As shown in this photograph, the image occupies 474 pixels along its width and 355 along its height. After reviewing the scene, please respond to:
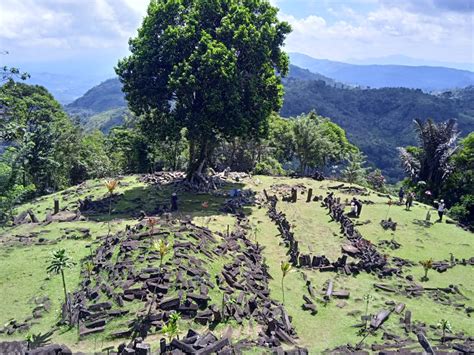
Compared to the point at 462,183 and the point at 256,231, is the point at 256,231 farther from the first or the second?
the point at 462,183

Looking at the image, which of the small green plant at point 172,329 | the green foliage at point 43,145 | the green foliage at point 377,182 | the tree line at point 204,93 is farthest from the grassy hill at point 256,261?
the green foliage at point 377,182

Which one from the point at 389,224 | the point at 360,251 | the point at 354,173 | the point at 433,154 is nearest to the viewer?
the point at 360,251

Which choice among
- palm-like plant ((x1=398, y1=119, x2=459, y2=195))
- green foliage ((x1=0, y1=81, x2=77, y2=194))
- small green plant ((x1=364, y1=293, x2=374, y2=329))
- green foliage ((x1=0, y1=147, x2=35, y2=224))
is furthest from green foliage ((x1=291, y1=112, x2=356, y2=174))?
green foliage ((x1=0, y1=147, x2=35, y2=224))

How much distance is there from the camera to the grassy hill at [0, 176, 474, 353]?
55.5 feet

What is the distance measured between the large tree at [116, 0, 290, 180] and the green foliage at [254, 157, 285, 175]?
14.5 meters

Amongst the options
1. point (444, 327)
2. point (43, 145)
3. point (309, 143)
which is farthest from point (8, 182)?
point (309, 143)

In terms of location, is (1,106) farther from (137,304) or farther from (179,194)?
(137,304)

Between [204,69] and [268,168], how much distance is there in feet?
75.7

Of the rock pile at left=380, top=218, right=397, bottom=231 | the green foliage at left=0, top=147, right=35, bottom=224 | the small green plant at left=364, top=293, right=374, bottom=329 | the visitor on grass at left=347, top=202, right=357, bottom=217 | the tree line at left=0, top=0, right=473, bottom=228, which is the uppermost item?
the tree line at left=0, top=0, right=473, bottom=228

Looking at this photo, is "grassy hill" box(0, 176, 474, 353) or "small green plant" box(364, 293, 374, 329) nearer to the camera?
"grassy hill" box(0, 176, 474, 353)

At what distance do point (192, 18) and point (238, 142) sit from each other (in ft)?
66.7

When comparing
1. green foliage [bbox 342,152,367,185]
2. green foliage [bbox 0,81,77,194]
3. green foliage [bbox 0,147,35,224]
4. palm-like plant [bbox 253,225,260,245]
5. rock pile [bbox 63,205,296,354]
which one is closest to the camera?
rock pile [bbox 63,205,296,354]

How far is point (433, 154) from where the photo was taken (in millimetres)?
44375

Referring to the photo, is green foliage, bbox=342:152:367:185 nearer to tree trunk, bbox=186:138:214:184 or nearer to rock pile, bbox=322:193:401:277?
rock pile, bbox=322:193:401:277
